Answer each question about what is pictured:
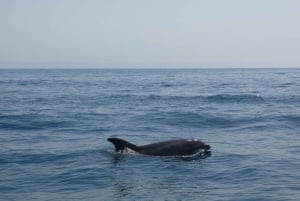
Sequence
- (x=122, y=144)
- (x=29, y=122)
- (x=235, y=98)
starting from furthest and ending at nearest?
(x=235, y=98), (x=29, y=122), (x=122, y=144)

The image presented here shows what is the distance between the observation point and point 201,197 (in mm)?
12508

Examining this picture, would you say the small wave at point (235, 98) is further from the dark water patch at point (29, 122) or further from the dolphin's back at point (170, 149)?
the dolphin's back at point (170, 149)

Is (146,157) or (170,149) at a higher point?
→ (170,149)

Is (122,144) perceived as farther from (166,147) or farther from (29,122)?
(29,122)

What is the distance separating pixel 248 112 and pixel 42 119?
13.3 m

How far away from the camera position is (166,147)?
61.1ft

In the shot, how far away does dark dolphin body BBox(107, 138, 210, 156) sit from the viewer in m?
18.3

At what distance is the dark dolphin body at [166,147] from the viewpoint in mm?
18328

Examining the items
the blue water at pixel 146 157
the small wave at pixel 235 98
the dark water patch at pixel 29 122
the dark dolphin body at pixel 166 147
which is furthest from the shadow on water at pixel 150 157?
the small wave at pixel 235 98

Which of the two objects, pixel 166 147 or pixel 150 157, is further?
pixel 166 147

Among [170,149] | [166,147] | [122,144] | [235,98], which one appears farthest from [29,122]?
[235,98]

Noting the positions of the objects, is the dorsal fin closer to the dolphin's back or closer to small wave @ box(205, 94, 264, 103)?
the dolphin's back

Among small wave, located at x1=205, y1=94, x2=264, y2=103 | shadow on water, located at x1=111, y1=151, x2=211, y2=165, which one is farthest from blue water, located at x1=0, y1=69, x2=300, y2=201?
small wave, located at x1=205, y1=94, x2=264, y2=103

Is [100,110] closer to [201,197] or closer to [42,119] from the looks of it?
[42,119]
